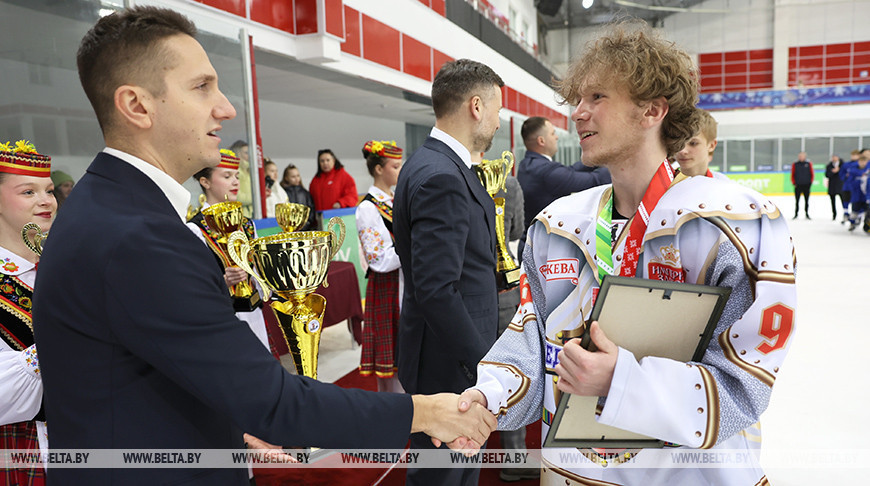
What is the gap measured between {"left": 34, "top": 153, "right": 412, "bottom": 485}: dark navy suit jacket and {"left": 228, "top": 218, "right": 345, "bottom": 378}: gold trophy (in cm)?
25

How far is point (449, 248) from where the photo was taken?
1.93m

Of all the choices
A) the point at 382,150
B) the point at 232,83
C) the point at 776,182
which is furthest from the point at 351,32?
the point at 776,182

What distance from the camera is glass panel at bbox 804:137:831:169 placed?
916 inches

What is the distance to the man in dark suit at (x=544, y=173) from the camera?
3.97 metres

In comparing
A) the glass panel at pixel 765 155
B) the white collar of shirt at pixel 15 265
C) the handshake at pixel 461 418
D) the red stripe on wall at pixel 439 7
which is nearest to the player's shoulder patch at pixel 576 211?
the handshake at pixel 461 418

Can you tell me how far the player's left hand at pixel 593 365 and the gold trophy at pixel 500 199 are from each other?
1481 millimetres

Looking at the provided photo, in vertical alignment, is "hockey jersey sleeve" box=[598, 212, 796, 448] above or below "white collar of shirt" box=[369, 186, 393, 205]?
below

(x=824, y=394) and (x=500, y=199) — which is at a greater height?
(x=500, y=199)

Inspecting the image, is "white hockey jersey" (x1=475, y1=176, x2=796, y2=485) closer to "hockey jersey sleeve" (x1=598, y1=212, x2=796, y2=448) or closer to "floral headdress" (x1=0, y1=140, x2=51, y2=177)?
"hockey jersey sleeve" (x1=598, y1=212, x2=796, y2=448)

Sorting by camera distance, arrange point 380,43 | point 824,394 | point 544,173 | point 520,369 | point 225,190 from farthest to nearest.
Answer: point 380,43 < point 544,173 < point 824,394 < point 225,190 < point 520,369

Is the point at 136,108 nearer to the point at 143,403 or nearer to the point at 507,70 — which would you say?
the point at 143,403

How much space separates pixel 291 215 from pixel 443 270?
3.14 ft

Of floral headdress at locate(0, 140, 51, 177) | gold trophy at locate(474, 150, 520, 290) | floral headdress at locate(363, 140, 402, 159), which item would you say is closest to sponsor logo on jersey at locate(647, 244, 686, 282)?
gold trophy at locate(474, 150, 520, 290)

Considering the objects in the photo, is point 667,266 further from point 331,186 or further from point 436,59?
point 436,59
